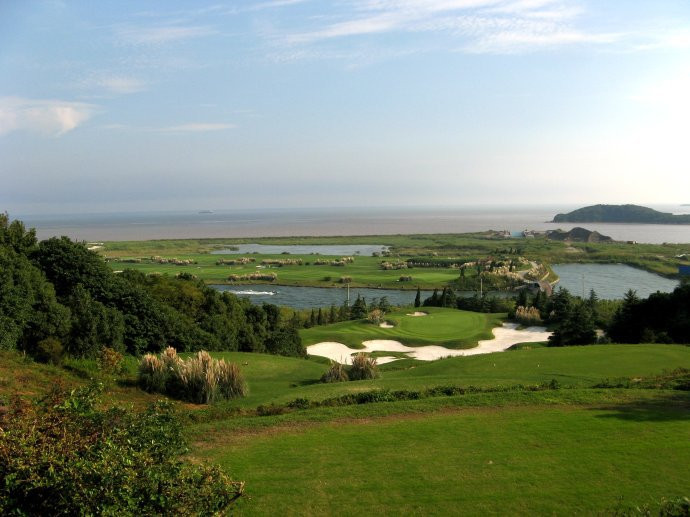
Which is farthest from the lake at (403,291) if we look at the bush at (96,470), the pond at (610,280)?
the bush at (96,470)

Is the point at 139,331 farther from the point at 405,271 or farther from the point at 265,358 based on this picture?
the point at 405,271

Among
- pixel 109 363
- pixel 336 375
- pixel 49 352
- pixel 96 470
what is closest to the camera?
pixel 96 470

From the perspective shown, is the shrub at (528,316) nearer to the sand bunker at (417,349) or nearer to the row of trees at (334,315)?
the sand bunker at (417,349)

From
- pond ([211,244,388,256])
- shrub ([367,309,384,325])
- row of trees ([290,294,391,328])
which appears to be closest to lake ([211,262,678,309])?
row of trees ([290,294,391,328])

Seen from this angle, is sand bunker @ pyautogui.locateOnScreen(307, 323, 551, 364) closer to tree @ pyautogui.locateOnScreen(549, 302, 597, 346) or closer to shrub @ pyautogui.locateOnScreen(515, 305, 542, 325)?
tree @ pyautogui.locateOnScreen(549, 302, 597, 346)

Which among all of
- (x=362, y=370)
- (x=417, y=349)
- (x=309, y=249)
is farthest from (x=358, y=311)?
(x=309, y=249)

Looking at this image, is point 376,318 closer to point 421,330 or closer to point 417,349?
point 421,330
